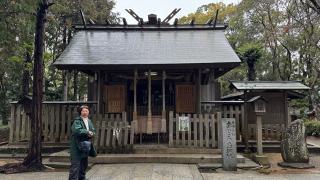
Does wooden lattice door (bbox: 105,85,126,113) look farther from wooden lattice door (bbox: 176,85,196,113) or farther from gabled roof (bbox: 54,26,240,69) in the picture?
wooden lattice door (bbox: 176,85,196,113)

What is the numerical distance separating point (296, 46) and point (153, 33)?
Answer: 56.3 ft

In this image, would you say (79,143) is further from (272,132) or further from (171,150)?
(272,132)

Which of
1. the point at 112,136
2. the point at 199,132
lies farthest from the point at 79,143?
the point at 199,132

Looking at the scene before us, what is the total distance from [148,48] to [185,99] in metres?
2.52

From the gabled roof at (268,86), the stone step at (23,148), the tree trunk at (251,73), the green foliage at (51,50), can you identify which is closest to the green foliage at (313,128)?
the tree trunk at (251,73)

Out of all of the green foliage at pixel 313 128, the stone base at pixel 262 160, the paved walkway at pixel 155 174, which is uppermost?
the green foliage at pixel 313 128

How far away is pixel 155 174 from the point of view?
29.4 feet

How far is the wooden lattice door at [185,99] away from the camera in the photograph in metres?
13.2

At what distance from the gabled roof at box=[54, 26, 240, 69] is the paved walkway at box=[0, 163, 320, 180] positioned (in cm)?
372

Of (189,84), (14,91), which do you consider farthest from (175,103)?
(14,91)

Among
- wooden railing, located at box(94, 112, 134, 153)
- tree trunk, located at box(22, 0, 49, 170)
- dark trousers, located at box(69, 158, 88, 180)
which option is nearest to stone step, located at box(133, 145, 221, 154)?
wooden railing, located at box(94, 112, 134, 153)

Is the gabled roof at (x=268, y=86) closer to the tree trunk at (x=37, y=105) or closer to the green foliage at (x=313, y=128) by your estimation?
the tree trunk at (x=37, y=105)

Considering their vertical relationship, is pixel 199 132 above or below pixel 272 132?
above

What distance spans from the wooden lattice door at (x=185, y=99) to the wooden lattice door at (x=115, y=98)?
2164 mm
